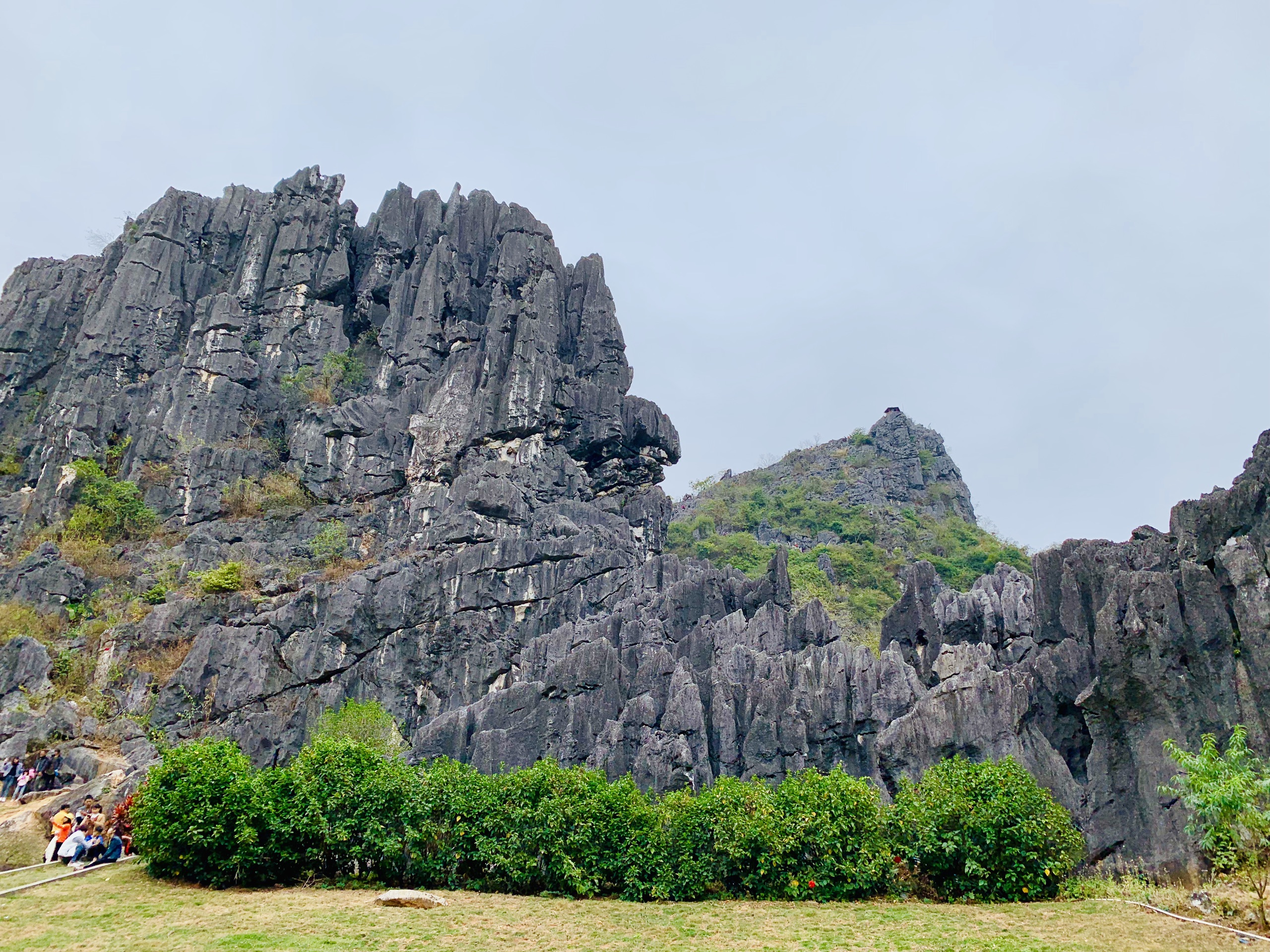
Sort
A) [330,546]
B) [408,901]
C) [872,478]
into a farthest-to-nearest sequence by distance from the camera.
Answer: [872,478] → [330,546] → [408,901]

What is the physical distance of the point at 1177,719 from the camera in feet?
72.0

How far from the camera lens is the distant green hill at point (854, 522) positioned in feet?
227

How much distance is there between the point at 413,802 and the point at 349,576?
25327 mm

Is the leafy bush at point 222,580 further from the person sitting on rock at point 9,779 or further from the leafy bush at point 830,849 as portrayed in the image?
the leafy bush at point 830,849

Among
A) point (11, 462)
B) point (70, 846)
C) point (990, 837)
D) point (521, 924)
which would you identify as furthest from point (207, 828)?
point (11, 462)

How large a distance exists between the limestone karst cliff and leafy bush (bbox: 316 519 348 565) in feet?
1.77

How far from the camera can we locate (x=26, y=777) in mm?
26141

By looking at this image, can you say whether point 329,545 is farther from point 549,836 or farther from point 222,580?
point 549,836

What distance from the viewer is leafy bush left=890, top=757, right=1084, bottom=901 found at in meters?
18.2

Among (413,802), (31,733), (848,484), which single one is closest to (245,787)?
(413,802)

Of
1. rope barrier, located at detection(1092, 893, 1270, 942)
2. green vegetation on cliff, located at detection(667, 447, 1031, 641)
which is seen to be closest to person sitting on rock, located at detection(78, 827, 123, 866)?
rope barrier, located at detection(1092, 893, 1270, 942)

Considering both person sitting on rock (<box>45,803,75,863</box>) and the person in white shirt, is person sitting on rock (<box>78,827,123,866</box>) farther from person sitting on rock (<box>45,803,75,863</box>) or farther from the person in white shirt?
person sitting on rock (<box>45,803,75,863</box>)

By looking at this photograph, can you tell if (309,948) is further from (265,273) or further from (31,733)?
(265,273)

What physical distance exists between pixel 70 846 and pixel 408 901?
26.4ft
